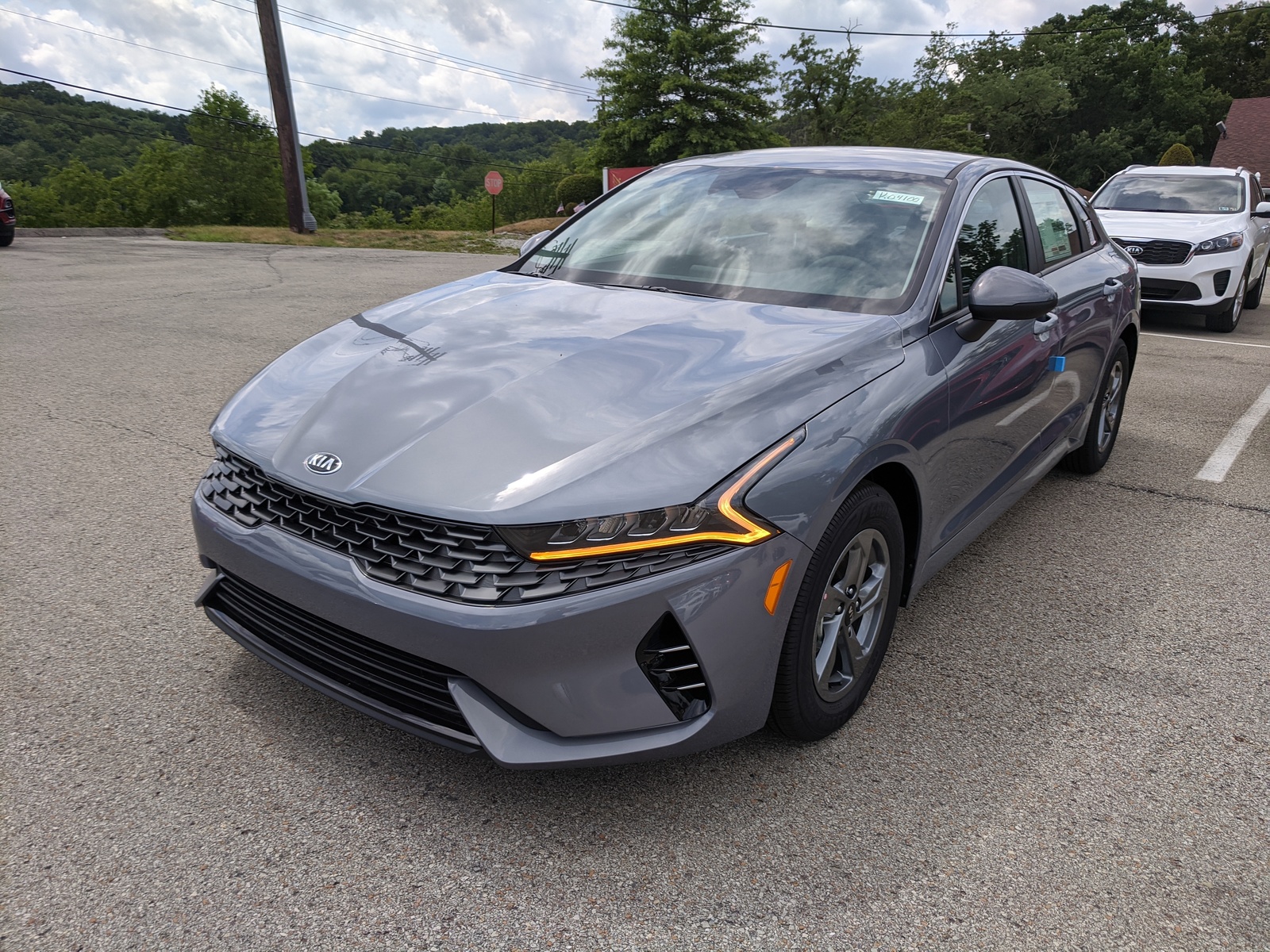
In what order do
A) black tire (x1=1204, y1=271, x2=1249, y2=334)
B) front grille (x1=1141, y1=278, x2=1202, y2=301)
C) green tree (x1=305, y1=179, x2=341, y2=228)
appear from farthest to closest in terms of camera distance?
green tree (x1=305, y1=179, x2=341, y2=228) < black tire (x1=1204, y1=271, x2=1249, y2=334) < front grille (x1=1141, y1=278, x2=1202, y2=301)

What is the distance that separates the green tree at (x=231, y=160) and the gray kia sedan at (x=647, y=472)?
3776 cm

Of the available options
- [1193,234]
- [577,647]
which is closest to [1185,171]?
[1193,234]

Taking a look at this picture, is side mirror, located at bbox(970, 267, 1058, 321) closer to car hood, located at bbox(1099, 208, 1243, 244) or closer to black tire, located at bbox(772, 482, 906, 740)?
black tire, located at bbox(772, 482, 906, 740)

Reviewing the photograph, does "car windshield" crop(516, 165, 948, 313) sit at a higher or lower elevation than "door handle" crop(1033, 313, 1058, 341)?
higher

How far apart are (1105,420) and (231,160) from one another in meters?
39.8

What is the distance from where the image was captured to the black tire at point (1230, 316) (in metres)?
9.88

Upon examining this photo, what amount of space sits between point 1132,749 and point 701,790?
1258 mm

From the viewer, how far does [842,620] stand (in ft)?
8.14

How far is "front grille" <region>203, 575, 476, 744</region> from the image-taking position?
204 centimetres

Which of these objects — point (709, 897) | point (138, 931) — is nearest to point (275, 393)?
point (138, 931)

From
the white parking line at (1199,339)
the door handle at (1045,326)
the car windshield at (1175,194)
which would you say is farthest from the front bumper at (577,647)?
the car windshield at (1175,194)

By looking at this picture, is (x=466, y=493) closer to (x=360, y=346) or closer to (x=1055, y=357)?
(x=360, y=346)

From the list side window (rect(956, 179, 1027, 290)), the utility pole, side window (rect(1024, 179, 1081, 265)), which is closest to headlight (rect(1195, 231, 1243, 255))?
side window (rect(1024, 179, 1081, 265))

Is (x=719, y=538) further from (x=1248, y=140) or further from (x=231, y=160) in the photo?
(x=1248, y=140)
